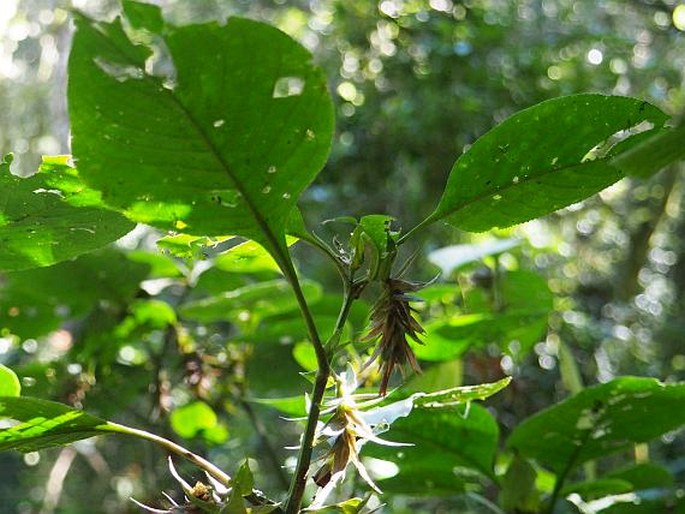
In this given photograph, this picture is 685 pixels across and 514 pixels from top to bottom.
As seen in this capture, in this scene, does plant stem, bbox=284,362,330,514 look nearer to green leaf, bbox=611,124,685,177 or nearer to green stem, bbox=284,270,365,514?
green stem, bbox=284,270,365,514

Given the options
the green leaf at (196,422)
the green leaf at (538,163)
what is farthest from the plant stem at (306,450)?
the green leaf at (196,422)

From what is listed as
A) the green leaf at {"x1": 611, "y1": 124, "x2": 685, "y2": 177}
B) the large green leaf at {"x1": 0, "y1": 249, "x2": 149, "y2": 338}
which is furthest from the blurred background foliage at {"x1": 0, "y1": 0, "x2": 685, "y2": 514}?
the green leaf at {"x1": 611, "y1": 124, "x2": 685, "y2": 177}

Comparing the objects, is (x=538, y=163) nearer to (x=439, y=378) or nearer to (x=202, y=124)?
(x=202, y=124)

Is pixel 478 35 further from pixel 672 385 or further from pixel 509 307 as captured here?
pixel 672 385

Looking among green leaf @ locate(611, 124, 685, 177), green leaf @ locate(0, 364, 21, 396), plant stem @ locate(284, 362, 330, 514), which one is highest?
green leaf @ locate(611, 124, 685, 177)

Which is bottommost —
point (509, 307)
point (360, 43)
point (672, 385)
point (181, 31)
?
point (360, 43)

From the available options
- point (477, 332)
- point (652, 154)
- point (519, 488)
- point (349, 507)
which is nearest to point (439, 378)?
point (477, 332)

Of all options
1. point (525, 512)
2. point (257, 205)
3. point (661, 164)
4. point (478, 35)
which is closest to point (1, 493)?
point (478, 35)
